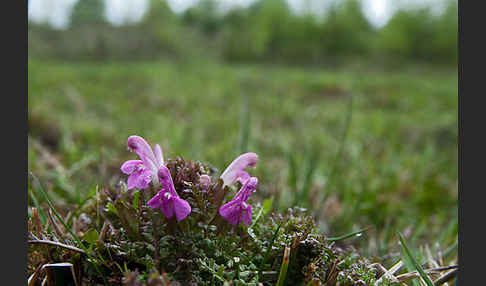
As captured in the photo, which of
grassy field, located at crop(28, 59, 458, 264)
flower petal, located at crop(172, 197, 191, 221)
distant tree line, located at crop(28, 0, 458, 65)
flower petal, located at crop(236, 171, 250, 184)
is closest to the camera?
flower petal, located at crop(172, 197, 191, 221)

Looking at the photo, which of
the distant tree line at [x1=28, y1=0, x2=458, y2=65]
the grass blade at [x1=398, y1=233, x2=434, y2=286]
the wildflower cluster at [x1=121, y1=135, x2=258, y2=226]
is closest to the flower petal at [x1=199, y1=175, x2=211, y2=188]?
the wildflower cluster at [x1=121, y1=135, x2=258, y2=226]

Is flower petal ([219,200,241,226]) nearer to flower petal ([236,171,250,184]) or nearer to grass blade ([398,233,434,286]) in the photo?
flower petal ([236,171,250,184])

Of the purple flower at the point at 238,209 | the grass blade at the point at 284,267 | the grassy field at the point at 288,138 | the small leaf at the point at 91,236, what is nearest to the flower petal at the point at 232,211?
the purple flower at the point at 238,209

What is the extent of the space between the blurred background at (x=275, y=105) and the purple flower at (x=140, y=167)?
548 millimetres

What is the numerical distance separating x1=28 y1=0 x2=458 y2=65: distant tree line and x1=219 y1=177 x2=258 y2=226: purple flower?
8.50m

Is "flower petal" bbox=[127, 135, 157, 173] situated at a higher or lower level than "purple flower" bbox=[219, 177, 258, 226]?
higher

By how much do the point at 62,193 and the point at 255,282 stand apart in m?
1.22

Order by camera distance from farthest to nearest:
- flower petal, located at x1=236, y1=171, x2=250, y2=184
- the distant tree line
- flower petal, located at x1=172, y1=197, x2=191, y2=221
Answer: the distant tree line, flower petal, located at x1=236, y1=171, x2=250, y2=184, flower petal, located at x1=172, y1=197, x2=191, y2=221

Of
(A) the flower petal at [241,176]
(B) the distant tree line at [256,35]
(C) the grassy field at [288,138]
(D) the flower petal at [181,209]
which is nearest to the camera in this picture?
(D) the flower petal at [181,209]

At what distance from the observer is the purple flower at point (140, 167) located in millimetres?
675

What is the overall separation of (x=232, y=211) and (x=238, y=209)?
1 cm

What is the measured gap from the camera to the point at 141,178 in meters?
0.68

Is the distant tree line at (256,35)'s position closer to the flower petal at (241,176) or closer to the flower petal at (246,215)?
the flower petal at (241,176)

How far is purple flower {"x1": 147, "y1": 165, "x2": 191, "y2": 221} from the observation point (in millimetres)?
638
